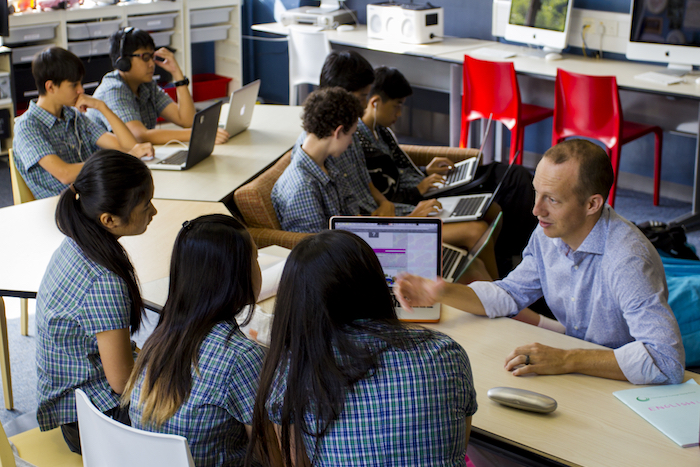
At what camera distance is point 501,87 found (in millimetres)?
4430

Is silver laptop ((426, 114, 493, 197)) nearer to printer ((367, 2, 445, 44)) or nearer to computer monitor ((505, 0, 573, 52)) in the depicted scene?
computer monitor ((505, 0, 573, 52))

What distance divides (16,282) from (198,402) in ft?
3.30

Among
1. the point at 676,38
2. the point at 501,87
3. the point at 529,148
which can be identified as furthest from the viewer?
the point at 529,148

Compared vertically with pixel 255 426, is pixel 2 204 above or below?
below

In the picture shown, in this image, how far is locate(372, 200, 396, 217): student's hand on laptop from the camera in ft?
9.52

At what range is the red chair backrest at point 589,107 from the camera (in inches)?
154

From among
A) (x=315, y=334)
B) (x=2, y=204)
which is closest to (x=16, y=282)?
(x=315, y=334)

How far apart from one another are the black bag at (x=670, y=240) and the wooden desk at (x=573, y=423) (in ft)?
4.02

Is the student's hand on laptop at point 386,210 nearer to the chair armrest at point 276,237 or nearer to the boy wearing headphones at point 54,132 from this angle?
the chair armrest at point 276,237

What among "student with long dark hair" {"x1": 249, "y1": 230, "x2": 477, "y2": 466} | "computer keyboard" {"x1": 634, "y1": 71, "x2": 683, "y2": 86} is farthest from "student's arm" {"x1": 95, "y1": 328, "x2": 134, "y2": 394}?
"computer keyboard" {"x1": 634, "y1": 71, "x2": 683, "y2": 86}

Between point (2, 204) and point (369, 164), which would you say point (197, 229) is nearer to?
point (369, 164)

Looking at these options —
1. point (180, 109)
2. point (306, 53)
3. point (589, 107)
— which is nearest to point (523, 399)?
point (180, 109)

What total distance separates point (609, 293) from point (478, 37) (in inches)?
164

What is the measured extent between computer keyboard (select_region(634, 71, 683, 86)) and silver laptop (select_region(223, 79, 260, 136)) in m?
2.34
